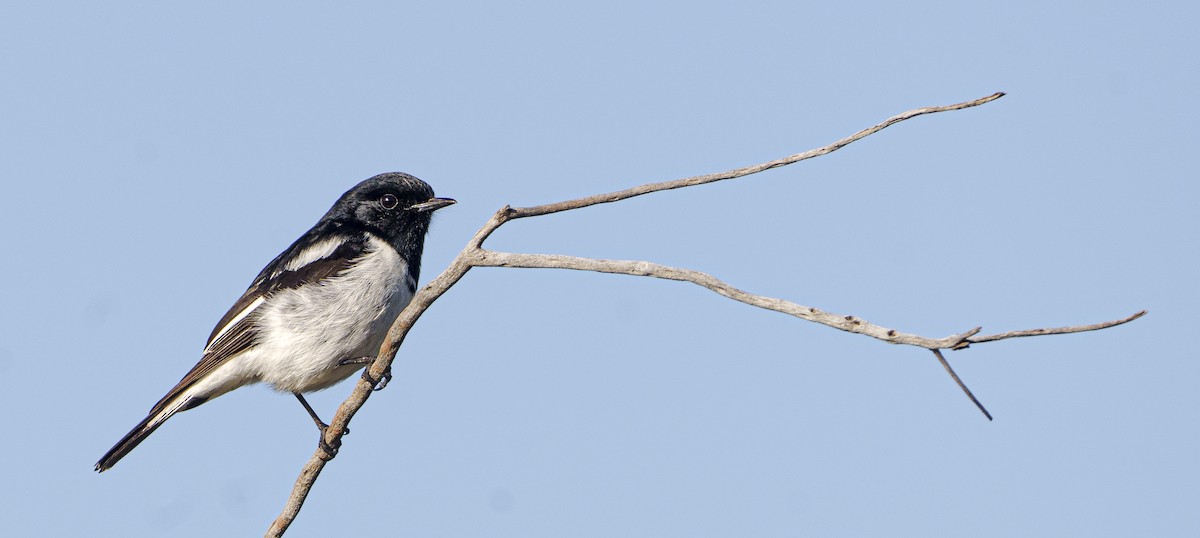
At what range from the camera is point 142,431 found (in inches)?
297

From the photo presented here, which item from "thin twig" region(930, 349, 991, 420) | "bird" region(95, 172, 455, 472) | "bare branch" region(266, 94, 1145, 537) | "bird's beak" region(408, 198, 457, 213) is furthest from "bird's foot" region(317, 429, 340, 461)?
"thin twig" region(930, 349, 991, 420)

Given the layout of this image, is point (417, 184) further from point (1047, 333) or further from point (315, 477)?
point (1047, 333)

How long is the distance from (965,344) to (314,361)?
5241mm

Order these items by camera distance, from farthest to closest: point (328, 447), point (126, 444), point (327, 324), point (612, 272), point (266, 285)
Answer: point (266, 285) → point (327, 324) → point (126, 444) → point (328, 447) → point (612, 272)

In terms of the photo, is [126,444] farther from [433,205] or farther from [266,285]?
[433,205]

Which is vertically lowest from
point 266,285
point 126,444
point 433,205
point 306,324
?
point 126,444

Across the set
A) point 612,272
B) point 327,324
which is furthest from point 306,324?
point 612,272

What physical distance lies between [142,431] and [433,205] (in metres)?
2.59

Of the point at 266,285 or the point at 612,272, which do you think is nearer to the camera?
the point at 612,272

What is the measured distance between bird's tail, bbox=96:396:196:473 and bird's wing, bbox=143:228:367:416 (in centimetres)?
1

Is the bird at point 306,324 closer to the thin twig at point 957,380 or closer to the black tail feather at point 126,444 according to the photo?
the black tail feather at point 126,444

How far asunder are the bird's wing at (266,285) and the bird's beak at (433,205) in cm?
→ 48

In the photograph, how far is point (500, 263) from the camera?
505 centimetres

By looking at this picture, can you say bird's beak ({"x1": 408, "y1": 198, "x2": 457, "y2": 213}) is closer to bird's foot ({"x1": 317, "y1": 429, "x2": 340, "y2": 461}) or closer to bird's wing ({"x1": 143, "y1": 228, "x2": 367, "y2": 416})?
bird's wing ({"x1": 143, "y1": 228, "x2": 367, "y2": 416})
